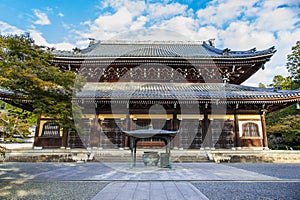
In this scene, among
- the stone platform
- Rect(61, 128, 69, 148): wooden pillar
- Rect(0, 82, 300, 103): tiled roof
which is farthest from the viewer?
Rect(61, 128, 69, 148): wooden pillar

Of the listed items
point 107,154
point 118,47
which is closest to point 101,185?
point 107,154

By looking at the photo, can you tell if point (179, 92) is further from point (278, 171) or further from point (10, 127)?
point (10, 127)

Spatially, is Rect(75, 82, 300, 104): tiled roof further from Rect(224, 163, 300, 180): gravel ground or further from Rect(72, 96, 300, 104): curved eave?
Rect(224, 163, 300, 180): gravel ground

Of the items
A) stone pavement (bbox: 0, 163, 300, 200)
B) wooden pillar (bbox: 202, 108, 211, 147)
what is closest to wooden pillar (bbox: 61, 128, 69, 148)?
stone pavement (bbox: 0, 163, 300, 200)

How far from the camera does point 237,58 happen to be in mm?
15125

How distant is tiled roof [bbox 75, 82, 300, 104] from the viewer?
13.2 meters

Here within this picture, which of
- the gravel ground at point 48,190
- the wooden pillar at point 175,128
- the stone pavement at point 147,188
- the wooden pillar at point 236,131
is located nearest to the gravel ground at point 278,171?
the stone pavement at point 147,188

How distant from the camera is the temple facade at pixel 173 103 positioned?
13508 millimetres

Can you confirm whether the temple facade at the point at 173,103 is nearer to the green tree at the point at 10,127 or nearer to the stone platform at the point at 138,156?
the stone platform at the point at 138,156

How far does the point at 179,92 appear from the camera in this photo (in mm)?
14305

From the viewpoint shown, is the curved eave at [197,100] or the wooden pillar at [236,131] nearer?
the curved eave at [197,100]

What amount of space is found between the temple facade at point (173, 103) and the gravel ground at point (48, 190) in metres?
7.00

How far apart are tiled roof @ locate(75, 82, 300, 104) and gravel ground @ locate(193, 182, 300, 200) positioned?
24.3 feet

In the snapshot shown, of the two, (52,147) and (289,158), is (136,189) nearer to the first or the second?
(52,147)
